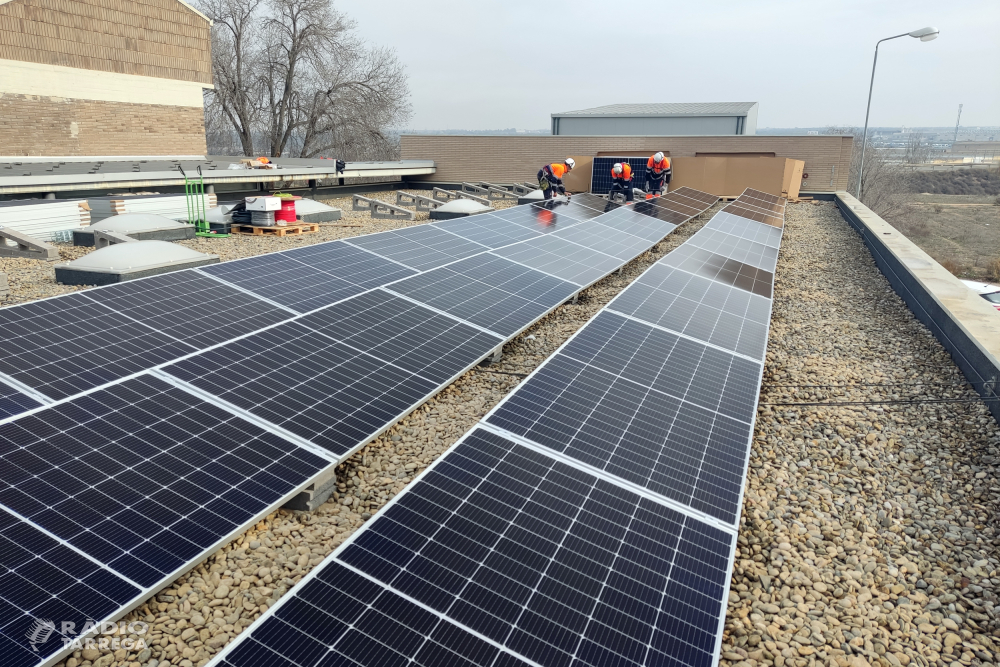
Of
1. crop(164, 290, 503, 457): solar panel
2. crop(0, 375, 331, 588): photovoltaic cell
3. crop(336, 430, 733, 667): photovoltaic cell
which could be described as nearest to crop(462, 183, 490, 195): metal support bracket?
crop(164, 290, 503, 457): solar panel

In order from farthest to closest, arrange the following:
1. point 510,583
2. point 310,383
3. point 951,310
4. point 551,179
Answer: point 551,179
point 951,310
point 310,383
point 510,583

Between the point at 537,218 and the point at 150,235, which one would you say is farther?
the point at 537,218

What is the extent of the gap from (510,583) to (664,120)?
50649mm

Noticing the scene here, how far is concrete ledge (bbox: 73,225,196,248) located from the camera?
1788 centimetres

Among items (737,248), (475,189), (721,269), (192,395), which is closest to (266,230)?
(721,269)

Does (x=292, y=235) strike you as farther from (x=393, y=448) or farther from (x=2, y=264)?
(x=393, y=448)

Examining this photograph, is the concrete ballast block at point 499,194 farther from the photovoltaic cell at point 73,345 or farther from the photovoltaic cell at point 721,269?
the photovoltaic cell at point 73,345

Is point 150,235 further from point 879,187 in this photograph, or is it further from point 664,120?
point 879,187

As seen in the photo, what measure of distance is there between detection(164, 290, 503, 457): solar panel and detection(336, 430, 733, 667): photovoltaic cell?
60.8 inches

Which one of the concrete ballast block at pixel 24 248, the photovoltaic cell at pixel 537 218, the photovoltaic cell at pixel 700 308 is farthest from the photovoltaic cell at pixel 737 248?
the concrete ballast block at pixel 24 248

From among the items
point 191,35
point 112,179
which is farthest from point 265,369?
Result: point 191,35

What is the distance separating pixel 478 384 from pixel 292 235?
13.9m

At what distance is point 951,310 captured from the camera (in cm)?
1173

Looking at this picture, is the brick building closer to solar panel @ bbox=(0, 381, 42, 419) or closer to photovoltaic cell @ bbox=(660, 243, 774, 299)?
solar panel @ bbox=(0, 381, 42, 419)
